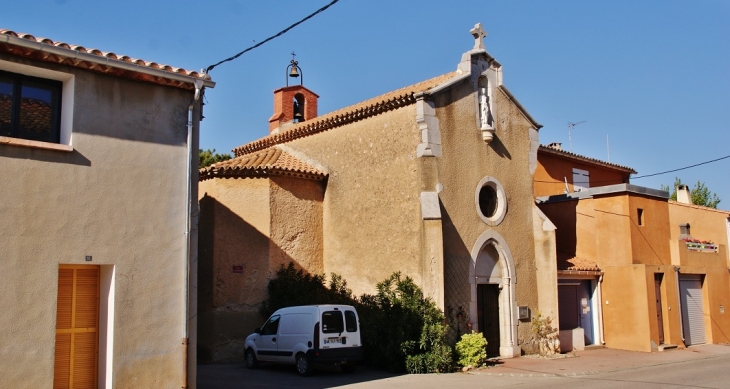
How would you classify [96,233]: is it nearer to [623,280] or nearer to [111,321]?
[111,321]

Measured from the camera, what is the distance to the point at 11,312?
9.50m

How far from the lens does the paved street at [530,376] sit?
45.2ft

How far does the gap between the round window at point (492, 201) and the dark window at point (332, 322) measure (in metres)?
5.96

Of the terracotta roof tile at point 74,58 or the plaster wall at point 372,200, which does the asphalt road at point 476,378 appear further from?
the terracotta roof tile at point 74,58

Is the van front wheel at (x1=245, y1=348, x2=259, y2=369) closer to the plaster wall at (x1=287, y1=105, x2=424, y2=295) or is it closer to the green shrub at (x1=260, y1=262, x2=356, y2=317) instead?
the green shrub at (x1=260, y1=262, x2=356, y2=317)

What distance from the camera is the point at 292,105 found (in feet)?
84.8

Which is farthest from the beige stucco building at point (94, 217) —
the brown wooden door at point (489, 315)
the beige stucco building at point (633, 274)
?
the beige stucco building at point (633, 274)

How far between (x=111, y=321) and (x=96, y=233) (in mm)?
1423

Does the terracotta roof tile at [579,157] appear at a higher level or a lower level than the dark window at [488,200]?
higher

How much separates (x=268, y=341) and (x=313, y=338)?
1832 millimetres

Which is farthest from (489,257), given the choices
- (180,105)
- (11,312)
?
(11,312)

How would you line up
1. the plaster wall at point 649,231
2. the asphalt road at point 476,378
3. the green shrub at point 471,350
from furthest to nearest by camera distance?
the plaster wall at point 649,231, the green shrub at point 471,350, the asphalt road at point 476,378

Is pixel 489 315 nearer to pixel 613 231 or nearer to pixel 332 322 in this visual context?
pixel 332 322

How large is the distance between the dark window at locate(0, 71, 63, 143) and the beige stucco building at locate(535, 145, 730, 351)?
15640mm
